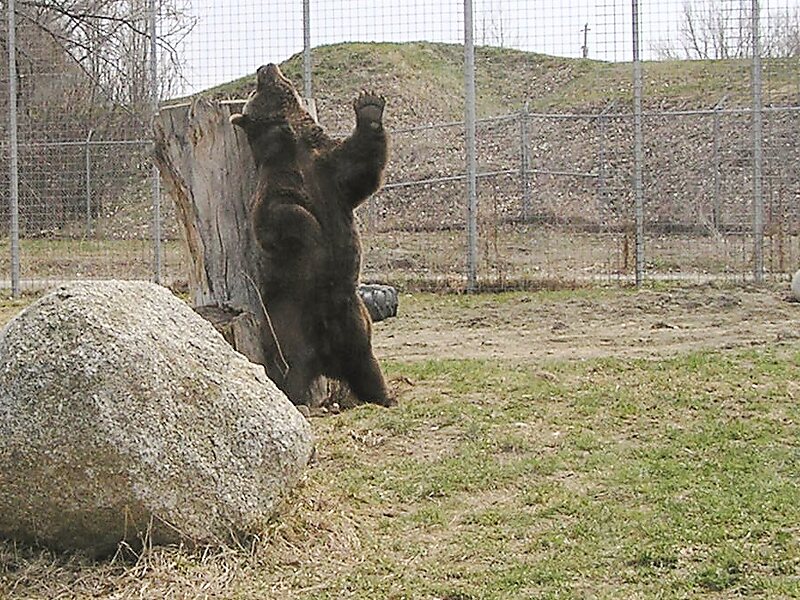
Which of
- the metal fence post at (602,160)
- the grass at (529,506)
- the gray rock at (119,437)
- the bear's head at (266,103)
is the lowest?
the grass at (529,506)

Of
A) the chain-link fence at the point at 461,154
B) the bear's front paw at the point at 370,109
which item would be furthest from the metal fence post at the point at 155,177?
the bear's front paw at the point at 370,109

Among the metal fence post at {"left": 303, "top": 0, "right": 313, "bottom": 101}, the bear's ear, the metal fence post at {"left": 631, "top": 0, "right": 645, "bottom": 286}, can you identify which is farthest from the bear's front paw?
the metal fence post at {"left": 631, "top": 0, "right": 645, "bottom": 286}

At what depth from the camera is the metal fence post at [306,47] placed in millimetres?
15938

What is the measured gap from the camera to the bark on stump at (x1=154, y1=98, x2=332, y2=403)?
7.89 meters

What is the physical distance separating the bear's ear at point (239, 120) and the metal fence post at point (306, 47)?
8304mm

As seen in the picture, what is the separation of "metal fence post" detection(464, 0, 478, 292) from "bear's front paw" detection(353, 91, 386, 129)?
837cm

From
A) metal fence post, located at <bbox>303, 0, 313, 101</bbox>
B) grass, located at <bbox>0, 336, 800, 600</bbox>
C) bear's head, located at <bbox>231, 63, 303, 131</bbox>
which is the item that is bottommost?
grass, located at <bbox>0, 336, 800, 600</bbox>

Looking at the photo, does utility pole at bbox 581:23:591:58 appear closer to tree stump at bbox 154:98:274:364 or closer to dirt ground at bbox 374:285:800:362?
dirt ground at bbox 374:285:800:362

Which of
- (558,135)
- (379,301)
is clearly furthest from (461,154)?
(379,301)

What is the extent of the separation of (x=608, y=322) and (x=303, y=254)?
17.8 feet

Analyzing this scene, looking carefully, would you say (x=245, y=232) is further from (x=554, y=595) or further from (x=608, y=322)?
(x=608, y=322)

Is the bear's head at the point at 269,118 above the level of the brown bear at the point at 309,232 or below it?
above

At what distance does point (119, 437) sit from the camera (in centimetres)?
461

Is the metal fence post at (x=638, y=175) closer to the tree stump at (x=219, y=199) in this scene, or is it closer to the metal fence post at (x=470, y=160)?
the metal fence post at (x=470, y=160)
